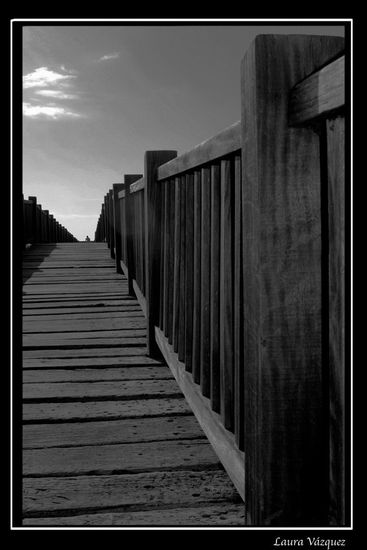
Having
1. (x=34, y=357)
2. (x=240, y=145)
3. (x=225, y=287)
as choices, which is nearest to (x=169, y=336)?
(x=34, y=357)

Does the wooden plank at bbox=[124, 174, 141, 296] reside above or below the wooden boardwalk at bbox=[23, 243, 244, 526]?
above

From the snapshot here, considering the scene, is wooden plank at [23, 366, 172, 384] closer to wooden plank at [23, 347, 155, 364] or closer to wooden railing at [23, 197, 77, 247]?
wooden plank at [23, 347, 155, 364]

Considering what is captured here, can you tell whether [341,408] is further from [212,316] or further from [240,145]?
[212,316]

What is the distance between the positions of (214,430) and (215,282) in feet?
1.79

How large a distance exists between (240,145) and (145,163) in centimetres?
213

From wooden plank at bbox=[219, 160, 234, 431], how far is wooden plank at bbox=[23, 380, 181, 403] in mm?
1075

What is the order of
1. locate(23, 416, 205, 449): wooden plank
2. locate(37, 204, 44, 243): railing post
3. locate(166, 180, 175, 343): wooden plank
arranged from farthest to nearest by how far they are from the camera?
locate(37, 204, 44, 243): railing post < locate(166, 180, 175, 343): wooden plank < locate(23, 416, 205, 449): wooden plank

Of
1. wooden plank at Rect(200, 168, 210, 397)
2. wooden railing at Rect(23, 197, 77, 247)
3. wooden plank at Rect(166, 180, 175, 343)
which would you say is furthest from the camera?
wooden railing at Rect(23, 197, 77, 247)

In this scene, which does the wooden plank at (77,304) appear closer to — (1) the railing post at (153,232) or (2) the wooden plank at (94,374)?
(1) the railing post at (153,232)

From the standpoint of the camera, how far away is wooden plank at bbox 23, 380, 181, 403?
2895 millimetres

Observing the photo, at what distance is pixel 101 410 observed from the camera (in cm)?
272

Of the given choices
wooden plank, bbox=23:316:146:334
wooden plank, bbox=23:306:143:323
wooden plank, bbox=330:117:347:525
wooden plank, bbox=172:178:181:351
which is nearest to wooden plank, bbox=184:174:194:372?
wooden plank, bbox=172:178:181:351

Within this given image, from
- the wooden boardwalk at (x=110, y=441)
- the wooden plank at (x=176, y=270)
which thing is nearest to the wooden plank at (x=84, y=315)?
the wooden boardwalk at (x=110, y=441)
